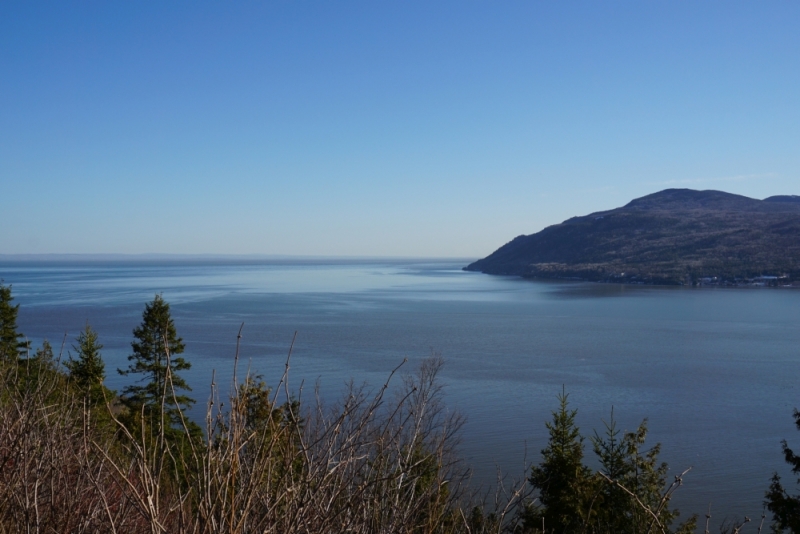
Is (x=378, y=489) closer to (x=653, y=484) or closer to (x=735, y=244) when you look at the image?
(x=653, y=484)

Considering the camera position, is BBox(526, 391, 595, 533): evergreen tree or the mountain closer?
BBox(526, 391, 595, 533): evergreen tree

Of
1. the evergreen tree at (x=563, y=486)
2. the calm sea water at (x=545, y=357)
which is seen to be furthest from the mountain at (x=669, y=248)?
the evergreen tree at (x=563, y=486)

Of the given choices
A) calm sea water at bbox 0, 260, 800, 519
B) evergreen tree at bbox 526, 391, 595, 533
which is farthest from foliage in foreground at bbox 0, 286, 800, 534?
calm sea water at bbox 0, 260, 800, 519

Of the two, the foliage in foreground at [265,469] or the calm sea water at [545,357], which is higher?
the foliage in foreground at [265,469]

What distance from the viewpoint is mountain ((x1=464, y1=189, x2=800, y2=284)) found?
89.4m

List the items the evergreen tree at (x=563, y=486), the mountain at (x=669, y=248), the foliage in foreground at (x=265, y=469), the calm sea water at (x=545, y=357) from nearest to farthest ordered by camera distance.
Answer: the foliage in foreground at (x=265, y=469) < the evergreen tree at (x=563, y=486) < the calm sea water at (x=545, y=357) < the mountain at (x=669, y=248)

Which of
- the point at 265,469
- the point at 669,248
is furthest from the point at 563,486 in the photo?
the point at 669,248

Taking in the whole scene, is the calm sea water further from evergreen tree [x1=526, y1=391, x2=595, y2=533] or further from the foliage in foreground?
evergreen tree [x1=526, y1=391, x2=595, y2=533]

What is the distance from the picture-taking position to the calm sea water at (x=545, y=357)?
59.0 ft

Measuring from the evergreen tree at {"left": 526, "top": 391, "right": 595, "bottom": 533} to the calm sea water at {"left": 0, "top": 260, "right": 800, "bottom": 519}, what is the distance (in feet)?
15.3

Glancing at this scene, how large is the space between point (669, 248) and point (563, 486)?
106 metres

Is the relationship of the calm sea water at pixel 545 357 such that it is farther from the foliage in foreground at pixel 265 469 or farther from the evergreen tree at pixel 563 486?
the evergreen tree at pixel 563 486

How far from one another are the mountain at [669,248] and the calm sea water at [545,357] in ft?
90.8

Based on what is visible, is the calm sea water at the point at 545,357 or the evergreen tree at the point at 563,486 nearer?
the evergreen tree at the point at 563,486
